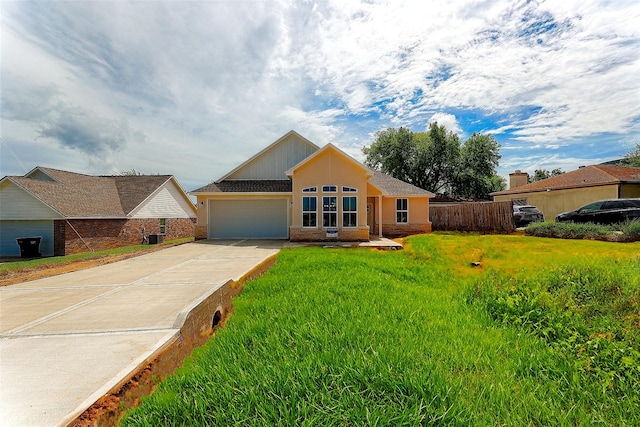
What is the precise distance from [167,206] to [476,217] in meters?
23.9

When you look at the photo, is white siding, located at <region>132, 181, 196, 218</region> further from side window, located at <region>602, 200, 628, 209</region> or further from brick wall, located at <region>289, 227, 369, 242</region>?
side window, located at <region>602, 200, 628, 209</region>

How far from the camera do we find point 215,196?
59.8ft

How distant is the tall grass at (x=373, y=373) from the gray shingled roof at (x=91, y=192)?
18912mm

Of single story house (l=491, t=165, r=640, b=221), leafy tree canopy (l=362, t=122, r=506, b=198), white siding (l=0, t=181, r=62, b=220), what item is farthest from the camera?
leafy tree canopy (l=362, t=122, r=506, b=198)

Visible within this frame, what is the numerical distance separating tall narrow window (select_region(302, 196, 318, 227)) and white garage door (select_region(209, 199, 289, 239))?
286 cm

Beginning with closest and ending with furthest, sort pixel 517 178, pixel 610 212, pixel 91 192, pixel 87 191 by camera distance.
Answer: pixel 610 212, pixel 87 191, pixel 91 192, pixel 517 178

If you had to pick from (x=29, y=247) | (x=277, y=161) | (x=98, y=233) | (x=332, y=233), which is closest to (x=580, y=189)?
(x=332, y=233)

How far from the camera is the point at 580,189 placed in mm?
21953

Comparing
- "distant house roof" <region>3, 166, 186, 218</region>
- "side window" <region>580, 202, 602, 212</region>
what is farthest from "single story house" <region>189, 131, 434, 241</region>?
"side window" <region>580, 202, 602, 212</region>

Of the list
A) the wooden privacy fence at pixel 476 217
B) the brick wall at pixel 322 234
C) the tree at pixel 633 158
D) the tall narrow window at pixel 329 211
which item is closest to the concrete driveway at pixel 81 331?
the brick wall at pixel 322 234

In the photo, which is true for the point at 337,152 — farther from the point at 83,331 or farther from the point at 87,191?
the point at 87,191

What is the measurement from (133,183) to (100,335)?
2326 centimetres

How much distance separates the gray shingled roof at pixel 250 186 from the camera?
1794 centimetres

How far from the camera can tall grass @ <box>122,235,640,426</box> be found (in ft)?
8.13
